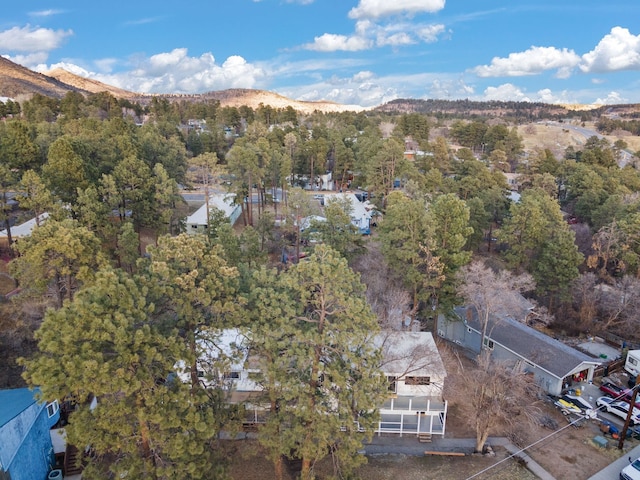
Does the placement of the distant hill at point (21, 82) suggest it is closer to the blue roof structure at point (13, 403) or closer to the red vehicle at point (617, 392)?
the blue roof structure at point (13, 403)

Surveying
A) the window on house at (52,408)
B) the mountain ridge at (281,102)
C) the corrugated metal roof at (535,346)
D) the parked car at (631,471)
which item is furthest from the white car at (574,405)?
the mountain ridge at (281,102)

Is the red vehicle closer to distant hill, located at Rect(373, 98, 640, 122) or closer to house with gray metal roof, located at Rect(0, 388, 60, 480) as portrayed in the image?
house with gray metal roof, located at Rect(0, 388, 60, 480)

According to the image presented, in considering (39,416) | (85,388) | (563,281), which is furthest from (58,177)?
(563,281)

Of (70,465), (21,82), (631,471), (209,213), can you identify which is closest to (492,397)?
(631,471)

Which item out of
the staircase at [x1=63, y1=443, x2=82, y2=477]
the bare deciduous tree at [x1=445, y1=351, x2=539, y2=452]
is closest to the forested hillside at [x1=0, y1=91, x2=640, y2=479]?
the staircase at [x1=63, y1=443, x2=82, y2=477]

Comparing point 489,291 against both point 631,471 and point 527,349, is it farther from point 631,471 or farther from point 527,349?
point 631,471

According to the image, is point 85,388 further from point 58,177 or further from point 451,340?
point 451,340
